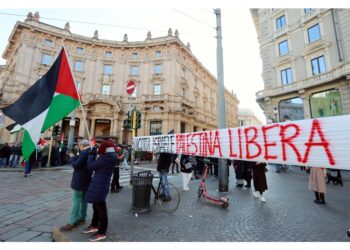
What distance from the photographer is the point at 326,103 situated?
52.0 ft

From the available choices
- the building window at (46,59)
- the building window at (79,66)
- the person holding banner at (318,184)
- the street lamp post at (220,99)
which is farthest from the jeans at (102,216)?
the building window at (46,59)

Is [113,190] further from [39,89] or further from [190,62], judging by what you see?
[190,62]

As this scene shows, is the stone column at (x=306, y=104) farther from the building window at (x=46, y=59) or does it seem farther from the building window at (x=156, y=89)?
the building window at (x=46, y=59)

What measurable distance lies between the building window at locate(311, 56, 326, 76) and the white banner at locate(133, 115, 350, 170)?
17896 mm

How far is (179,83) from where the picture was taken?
32.5 meters

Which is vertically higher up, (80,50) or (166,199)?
(80,50)

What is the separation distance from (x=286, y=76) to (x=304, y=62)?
6.37ft

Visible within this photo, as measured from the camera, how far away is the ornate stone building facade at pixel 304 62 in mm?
15141

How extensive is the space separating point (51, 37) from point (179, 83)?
22364 millimetres

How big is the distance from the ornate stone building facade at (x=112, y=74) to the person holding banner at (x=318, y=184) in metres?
24.0

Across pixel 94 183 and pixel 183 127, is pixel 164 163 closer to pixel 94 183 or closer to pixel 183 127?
pixel 94 183

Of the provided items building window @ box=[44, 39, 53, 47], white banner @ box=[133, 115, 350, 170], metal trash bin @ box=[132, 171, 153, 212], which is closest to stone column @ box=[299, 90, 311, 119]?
white banner @ box=[133, 115, 350, 170]

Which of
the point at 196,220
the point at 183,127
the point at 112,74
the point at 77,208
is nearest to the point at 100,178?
the point at 77,208

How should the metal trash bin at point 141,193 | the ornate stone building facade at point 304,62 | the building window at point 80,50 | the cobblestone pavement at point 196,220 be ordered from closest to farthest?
the cobblestone pavement at point 196,220
the metal trash bin at point 141,193
the ornate stone building facade at point 304,62
the building window at point 80,50
